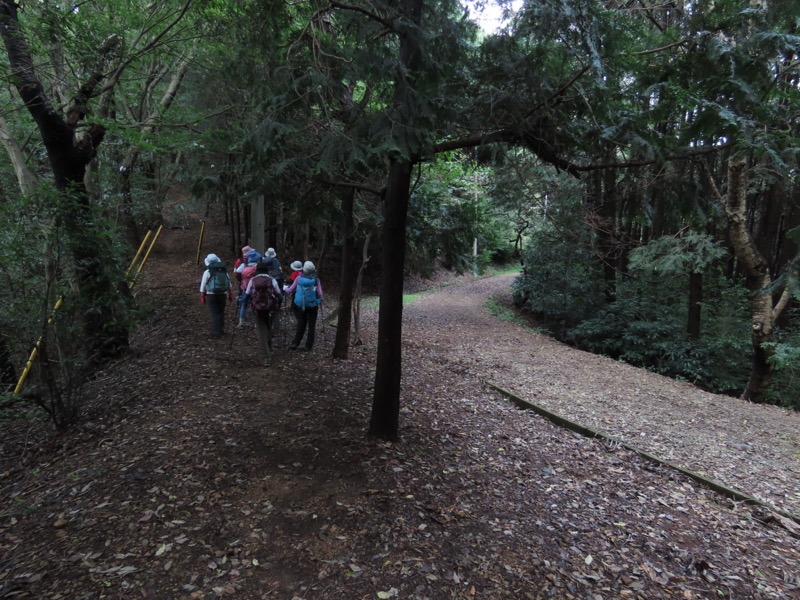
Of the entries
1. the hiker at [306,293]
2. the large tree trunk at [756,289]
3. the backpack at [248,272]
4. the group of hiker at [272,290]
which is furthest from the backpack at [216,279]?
the large tree trunk at [756,289]

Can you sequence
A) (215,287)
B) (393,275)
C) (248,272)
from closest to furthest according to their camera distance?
(393,275) < (215,287) < (248,272)

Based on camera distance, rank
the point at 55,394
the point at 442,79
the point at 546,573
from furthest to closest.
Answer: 1. the point at 55,394
2. the point at 442,79
3. the point at 546,573

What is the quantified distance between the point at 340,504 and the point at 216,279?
5.46 metres

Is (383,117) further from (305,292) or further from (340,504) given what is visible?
(305,292)

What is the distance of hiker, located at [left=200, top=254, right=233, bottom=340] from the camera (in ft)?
25.1

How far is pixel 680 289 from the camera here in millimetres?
13344

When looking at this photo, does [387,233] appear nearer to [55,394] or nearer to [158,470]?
[158,470]

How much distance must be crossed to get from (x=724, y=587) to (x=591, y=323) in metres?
11.5

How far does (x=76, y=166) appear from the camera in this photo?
6.30m

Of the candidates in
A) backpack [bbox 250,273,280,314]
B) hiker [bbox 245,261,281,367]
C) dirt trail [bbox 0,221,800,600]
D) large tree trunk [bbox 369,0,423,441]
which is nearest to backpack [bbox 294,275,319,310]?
hiker [bbox 245,261,281,367]

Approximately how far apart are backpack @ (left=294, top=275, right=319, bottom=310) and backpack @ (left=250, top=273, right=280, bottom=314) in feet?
2.92

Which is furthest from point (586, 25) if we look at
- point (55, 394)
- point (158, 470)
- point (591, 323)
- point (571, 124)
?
point (591, 323)

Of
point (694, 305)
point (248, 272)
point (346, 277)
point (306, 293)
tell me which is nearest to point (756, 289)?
point (694, 305)

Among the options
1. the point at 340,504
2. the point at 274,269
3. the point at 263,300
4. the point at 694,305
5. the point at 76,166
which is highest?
the point at 76,166
